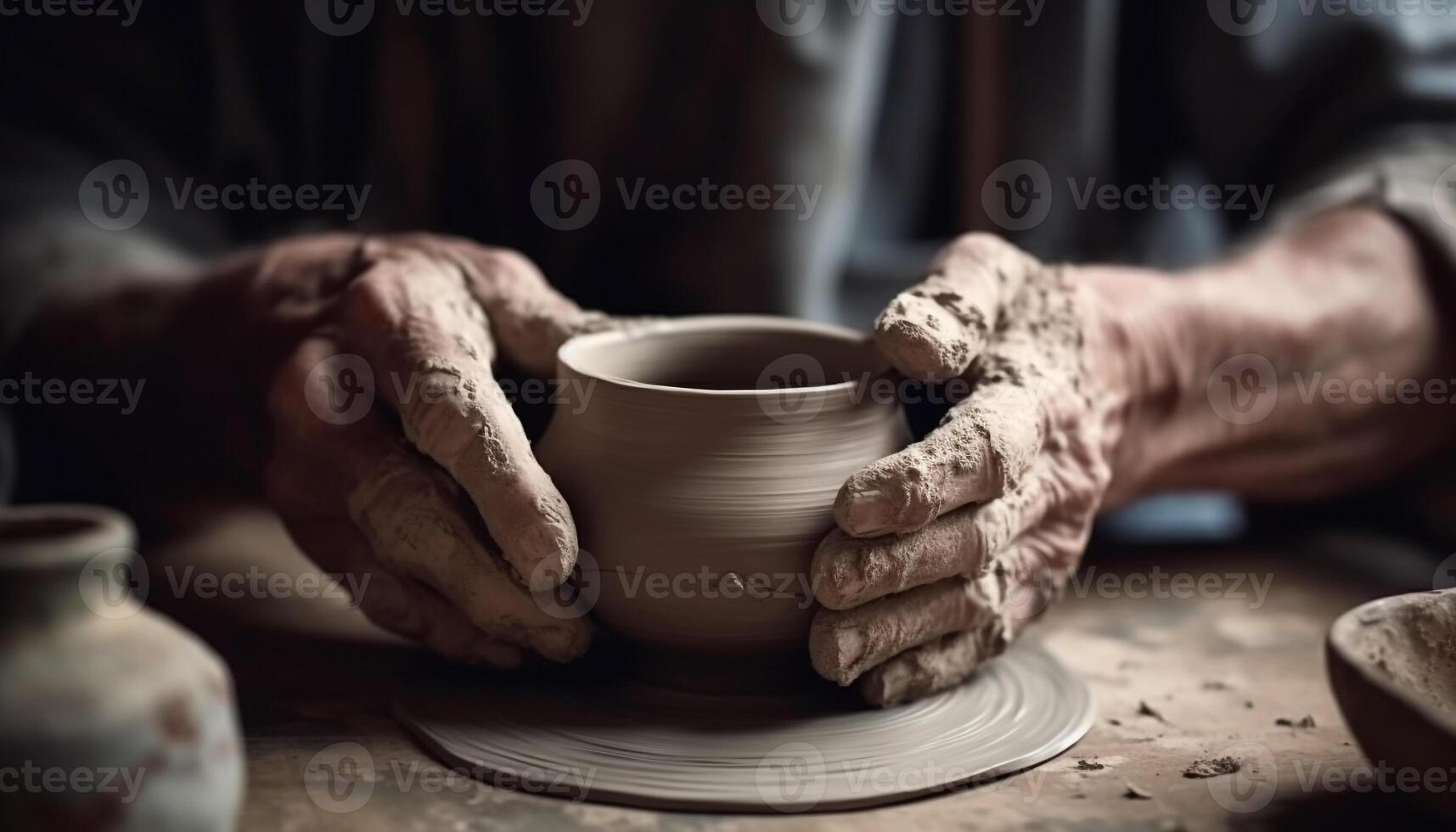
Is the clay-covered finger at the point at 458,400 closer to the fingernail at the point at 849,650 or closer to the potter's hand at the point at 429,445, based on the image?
the potter's hand at the point at 429,445

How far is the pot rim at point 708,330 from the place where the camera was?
52.0 inches

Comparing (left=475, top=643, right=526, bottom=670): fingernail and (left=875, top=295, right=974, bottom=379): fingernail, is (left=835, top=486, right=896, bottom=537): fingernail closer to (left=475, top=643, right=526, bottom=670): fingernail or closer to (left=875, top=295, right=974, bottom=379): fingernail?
(left=875, top=295, right=974, bottom=379): fingernail

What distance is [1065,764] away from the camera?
1.29 meters

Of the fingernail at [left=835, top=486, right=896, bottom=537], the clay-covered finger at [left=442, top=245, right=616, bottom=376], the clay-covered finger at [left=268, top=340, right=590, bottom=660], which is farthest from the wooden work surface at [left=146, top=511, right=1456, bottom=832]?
the clay-covered finger at [left=442, top=245, right=616, bottom=376]

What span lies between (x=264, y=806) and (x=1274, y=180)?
194 centimetres

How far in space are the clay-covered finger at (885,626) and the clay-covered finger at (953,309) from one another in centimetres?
22

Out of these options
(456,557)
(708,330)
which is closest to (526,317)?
(708,330)

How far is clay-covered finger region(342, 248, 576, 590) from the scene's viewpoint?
4.19ft

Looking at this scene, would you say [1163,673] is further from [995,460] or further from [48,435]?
[48,435]

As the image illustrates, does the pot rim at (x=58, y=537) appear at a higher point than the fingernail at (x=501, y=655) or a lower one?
higher

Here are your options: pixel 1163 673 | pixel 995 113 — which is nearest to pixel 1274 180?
pixel 995 113

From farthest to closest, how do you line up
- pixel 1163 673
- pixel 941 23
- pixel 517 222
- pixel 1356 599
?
1. pixel 941 23
2. pixel 517 222
3. pixel 1356 599
4. pixel 1163 673

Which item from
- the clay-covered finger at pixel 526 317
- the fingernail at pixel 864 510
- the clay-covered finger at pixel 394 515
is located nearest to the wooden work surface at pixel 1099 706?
the clay-covered finger at pixel 394 515

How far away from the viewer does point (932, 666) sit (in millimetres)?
1352
